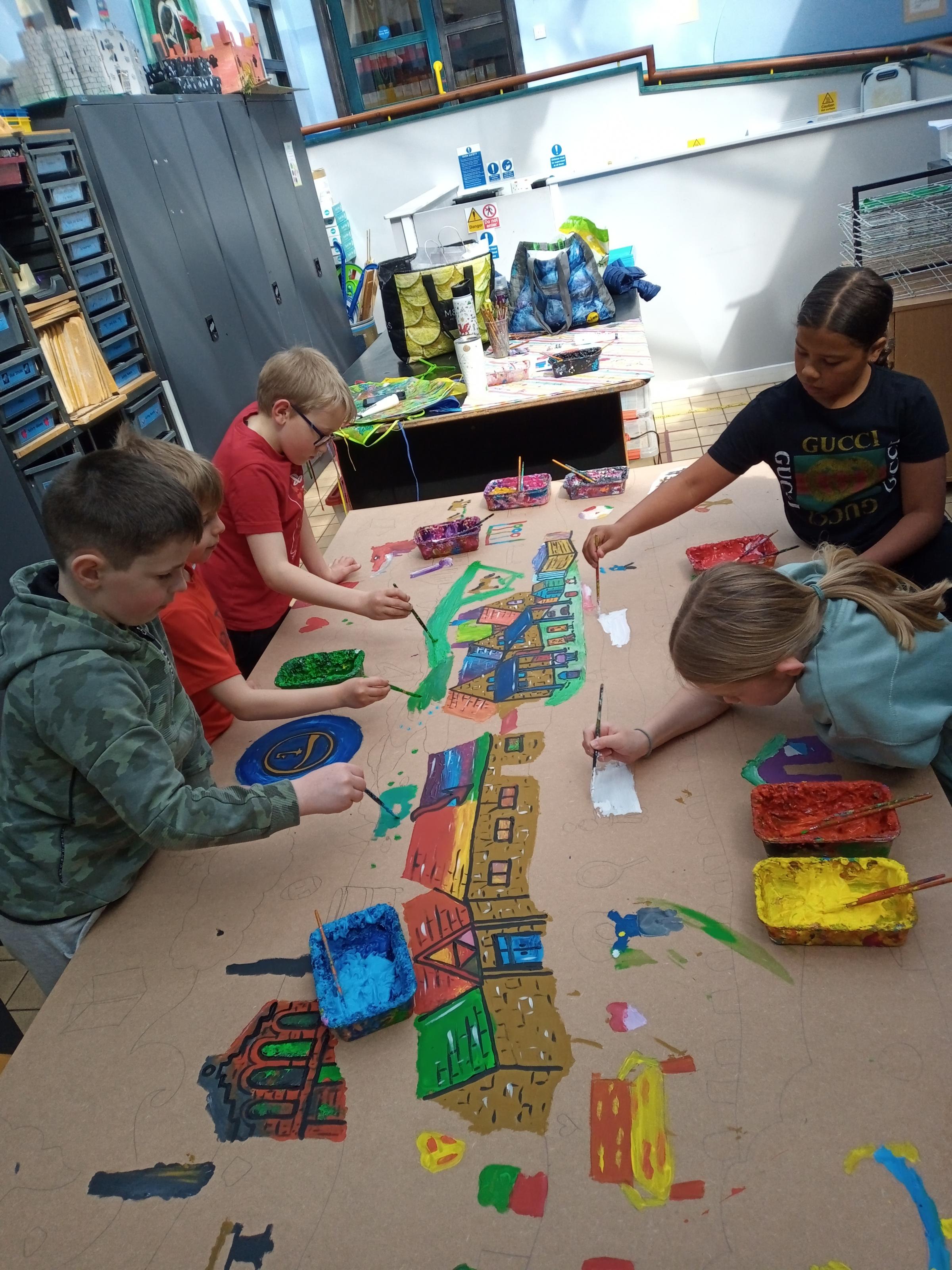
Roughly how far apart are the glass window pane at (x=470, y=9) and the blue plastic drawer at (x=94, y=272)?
4.30 meters

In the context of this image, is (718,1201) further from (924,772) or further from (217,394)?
(217,394)

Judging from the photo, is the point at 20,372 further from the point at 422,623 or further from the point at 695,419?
the point at 695,419

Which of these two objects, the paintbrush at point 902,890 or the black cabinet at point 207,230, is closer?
the paintbrush at point 902,890

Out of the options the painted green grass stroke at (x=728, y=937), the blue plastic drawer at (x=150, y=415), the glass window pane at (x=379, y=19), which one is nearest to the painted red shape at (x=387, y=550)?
the painted green grass stroke at (x=728, y=937)

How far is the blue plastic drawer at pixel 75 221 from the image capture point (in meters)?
3.15

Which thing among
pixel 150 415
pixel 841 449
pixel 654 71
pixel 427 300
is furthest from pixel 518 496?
pixel 654 71

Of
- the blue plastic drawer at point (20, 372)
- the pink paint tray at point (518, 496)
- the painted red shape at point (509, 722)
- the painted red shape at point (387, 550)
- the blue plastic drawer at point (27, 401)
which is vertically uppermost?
the blue plastic drawer at point (20, 372)

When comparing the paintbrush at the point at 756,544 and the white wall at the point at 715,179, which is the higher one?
the white wall at the point at 715,179

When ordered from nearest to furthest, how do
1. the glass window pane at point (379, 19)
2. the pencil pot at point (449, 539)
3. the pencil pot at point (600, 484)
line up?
the pencil pot at point (449, 539) < the pencil pot at point (600, 484) < the glass window pane at point (379, 19)

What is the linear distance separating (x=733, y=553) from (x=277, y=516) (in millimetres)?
978

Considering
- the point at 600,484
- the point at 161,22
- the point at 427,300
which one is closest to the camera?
the point at 600,484

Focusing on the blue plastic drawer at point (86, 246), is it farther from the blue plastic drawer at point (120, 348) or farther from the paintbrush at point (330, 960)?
the paintbrush at point (330, 960)

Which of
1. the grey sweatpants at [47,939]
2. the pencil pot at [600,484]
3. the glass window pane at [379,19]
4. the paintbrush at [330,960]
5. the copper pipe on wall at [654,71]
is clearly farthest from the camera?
the glass window pane at [379,19]

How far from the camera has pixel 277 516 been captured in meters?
1.91
